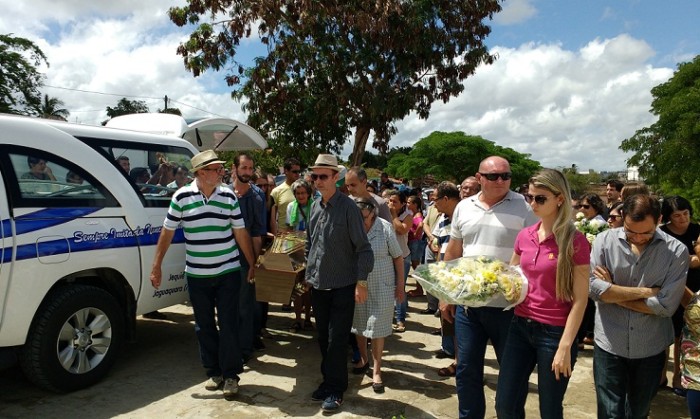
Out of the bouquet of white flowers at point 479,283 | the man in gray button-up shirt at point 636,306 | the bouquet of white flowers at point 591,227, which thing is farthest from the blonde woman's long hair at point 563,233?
the bouquet of white flowers at point 591,227

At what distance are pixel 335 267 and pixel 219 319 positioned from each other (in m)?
1.12

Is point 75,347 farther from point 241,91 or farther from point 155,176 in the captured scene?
point 241,91

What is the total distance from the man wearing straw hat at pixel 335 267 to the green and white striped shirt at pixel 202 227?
765mm

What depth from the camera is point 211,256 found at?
427 cm

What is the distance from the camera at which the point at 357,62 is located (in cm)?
1362

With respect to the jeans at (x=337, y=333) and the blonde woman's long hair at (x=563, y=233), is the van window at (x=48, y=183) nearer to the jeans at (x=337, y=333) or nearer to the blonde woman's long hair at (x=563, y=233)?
the jeans at (x=337, y=333)

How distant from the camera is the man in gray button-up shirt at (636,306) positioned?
3.03m

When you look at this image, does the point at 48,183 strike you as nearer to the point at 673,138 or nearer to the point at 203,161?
the point at 203,161

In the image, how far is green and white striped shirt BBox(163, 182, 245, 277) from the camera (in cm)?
427

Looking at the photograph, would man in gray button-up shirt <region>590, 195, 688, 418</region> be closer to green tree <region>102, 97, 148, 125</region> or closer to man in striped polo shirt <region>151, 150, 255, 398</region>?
man in striped polo shirt <region>151, 150, 255, 398</region>

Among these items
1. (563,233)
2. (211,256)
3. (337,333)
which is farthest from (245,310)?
(563,233)

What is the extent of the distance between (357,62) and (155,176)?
9418 mm

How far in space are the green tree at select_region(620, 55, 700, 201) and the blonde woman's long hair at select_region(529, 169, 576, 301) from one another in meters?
23.7

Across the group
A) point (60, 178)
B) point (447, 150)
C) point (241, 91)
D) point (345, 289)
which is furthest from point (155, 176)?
point (447, 150)
